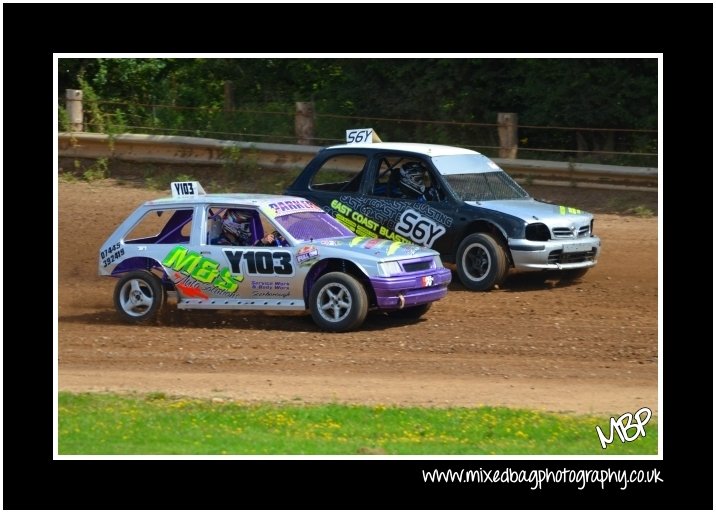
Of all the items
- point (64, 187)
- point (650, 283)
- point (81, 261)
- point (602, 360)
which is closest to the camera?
point (602, 360)

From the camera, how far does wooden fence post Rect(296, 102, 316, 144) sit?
21984mm

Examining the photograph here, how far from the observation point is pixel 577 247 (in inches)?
556

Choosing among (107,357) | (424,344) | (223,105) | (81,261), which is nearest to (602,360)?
(424,344)

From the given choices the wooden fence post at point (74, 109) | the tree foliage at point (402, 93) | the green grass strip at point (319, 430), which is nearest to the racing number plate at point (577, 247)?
the green grass strip at point (319, 430)

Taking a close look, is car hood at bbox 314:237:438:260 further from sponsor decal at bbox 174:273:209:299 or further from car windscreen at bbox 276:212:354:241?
sponsor decal at bbox 174:273:209:299

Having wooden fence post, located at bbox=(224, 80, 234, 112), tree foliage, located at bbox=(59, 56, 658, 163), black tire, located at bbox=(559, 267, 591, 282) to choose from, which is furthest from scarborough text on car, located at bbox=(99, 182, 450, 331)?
wooden fence post, located at bbox=(224, 80, 234, 112)

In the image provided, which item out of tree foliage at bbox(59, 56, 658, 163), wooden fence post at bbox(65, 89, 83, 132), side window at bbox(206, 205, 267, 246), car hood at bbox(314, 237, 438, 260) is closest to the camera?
car hood at bbox(314, 237, 438, 260)

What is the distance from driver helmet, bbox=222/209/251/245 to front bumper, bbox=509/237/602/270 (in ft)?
11.1

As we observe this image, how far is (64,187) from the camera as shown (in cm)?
2094

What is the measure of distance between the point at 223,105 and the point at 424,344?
14.4 metres

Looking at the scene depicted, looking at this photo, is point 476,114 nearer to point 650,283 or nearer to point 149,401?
point 650,283

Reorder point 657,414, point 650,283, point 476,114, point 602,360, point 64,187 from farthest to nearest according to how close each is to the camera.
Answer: point 476,114
point 64,187
point 650,283
point 602,360
point 657,414

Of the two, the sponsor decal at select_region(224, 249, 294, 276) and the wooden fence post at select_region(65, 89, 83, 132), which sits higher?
the wooden fence post at select_region(65, 89, 83, 132)

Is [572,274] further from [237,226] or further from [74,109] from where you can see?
[74,109]
